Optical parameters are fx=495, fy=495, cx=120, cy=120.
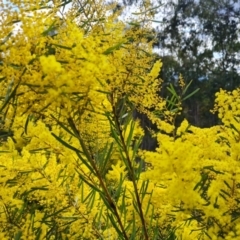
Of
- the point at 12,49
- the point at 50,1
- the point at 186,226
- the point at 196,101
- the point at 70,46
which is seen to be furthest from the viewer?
the point at 196,101

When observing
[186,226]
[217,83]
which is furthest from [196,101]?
[186,226]

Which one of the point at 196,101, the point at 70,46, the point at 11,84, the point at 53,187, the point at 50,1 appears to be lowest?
the point at 53,187

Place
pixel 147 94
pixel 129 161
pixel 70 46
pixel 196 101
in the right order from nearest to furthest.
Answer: pixel 70 46 < pixel 129 161 < pixel 147 94 < pixel 196 101

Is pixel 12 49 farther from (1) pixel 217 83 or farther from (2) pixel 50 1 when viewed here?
(1) pixel 217 83

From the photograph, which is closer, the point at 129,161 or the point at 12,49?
the point at 12,49

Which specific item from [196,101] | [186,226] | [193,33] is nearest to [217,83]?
[196,101]

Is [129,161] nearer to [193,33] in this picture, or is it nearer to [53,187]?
[53,187]

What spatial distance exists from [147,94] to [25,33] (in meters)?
1.04

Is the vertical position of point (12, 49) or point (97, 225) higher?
point (12, 49)

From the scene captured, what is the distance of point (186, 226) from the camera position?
102 inches

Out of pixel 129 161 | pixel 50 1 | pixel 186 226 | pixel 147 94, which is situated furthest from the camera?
pixel 186 226

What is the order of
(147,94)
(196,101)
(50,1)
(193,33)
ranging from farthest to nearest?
Result: (193,33), (196,101), (147,94), (50,1)

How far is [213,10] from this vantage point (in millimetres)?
30672

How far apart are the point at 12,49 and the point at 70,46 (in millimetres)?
180
